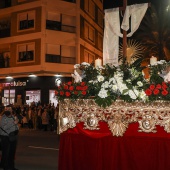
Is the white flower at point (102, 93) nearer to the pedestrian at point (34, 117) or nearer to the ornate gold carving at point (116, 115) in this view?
the ornate gold carving at point (116, 115)

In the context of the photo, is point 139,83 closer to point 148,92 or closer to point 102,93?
point 148,92

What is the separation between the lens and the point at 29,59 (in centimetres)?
3188

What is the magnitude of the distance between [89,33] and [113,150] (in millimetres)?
31171

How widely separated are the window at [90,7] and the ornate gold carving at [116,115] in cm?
3016

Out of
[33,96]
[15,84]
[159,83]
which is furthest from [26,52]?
[159,83]

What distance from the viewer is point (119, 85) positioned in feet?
18.2

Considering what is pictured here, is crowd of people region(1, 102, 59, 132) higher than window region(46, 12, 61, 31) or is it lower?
lower

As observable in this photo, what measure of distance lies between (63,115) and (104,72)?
42.5 inches

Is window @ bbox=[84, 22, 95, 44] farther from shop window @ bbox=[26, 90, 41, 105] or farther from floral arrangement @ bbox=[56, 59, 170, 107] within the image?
floral arrangement @ bbox=[56, 59, 170, 107]

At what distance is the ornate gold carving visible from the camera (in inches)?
211

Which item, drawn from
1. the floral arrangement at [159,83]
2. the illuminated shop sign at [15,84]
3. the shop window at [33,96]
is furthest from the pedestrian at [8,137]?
the illuminated shop sign at [15,84]

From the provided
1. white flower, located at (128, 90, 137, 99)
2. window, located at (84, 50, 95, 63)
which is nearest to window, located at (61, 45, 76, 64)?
window, located at (84, 50, 95, 63)

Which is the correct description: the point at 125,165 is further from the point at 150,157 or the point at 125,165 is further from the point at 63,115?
the point at 63,115

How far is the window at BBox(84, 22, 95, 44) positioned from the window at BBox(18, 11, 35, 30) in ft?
19.4
